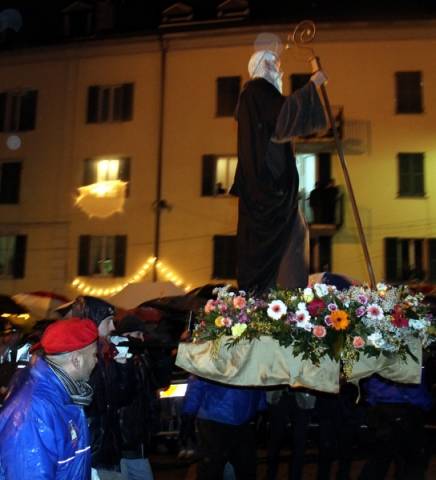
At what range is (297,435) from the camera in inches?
294

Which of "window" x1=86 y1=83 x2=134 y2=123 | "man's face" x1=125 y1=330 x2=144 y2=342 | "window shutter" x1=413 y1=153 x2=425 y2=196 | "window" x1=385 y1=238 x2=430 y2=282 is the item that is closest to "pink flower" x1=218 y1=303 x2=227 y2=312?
"man's face" x1=125 y1=330 x2=144 y2=342

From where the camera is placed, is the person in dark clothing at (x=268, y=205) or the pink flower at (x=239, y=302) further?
the person in dark clothing at (x=268, y=205)

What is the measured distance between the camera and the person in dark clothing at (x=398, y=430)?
6.12 m

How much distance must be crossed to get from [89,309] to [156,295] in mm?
13371

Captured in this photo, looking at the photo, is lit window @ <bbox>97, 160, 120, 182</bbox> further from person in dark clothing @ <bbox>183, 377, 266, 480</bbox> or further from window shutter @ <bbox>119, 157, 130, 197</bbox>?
person in dark clothing @ <bbox>183, 377, 266, 480</bbox>

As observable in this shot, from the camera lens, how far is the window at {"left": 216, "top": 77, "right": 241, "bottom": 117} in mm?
23672

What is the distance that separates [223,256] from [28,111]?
33.7ft

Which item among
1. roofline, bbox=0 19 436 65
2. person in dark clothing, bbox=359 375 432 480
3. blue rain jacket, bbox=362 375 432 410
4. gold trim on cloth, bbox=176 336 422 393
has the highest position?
roofline, bbox=0 19 436 65

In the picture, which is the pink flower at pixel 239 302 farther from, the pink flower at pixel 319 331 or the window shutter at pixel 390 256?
the window shutter at pixel 390 256

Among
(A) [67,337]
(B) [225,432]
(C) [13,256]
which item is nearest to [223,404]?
(B) [225,432]

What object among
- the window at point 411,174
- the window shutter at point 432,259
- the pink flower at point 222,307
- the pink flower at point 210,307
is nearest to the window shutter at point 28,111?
the window at point 411,174

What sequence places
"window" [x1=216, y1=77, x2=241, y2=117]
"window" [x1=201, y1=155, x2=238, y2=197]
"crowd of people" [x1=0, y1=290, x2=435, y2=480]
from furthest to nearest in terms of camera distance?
"window" [x1=216, y1=77, x2=241, y2=117], "window" [x1=201, y1=155, x2=238, y2=197], "crowd of people" [x1=0, y1=290, x2=435, y2=480]

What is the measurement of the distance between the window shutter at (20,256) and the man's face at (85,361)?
22662 mm

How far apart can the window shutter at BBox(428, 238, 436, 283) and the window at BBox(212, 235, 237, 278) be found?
6856 mm
